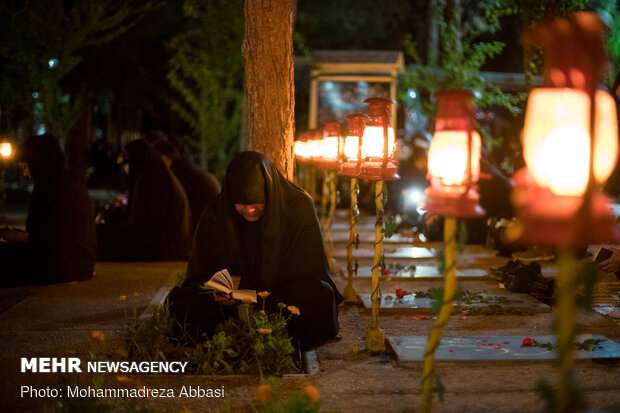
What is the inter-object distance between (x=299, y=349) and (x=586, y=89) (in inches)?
125

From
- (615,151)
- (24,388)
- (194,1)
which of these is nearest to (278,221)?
(24,388)

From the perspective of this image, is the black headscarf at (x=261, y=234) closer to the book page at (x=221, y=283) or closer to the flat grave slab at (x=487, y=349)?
the book page at (x=221, y=283)

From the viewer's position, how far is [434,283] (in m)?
7.86

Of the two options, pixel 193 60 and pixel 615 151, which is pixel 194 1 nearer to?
pixel 193 60

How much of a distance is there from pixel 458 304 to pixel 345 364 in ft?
7.11

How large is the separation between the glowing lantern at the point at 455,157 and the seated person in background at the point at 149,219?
6720mm

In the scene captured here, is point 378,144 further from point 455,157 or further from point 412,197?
point 412,197

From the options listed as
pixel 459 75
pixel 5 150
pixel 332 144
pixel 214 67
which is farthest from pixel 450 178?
pixel 214 67

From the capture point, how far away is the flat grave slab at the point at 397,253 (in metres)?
9.74

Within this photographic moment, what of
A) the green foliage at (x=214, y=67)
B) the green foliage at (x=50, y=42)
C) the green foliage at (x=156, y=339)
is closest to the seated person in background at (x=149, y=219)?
the green foliage at (x=50, y=42)

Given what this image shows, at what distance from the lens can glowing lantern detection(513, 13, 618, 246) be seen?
2418 millimetres

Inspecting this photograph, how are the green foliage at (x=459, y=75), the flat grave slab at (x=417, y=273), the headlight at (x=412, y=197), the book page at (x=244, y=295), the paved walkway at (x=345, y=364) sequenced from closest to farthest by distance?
the paved walkway at (x=345, y=364) → the book page at (x=244, y=295) → the flat grave slab at (x=417, y=273) → the headlight at (x=412, y=197) → the green foliage at (x=459, y=75)

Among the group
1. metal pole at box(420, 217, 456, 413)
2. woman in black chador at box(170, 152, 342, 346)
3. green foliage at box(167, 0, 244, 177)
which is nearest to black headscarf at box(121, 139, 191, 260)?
woman in black chador at box(170, 152, 342, 346)

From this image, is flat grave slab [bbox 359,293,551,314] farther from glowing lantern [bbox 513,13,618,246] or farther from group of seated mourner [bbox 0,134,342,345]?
glowing lantern [bbox 513,13,618,246]
